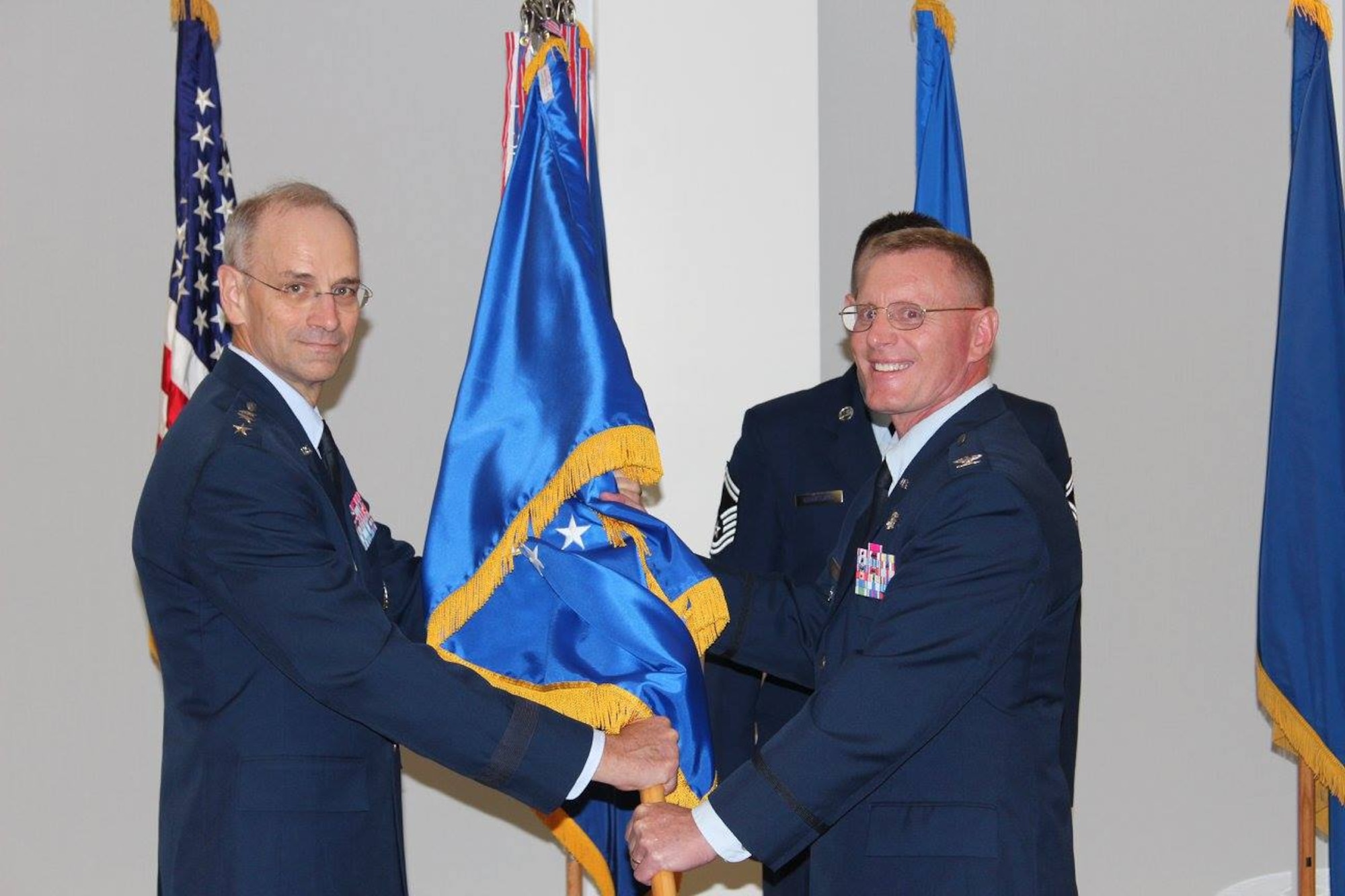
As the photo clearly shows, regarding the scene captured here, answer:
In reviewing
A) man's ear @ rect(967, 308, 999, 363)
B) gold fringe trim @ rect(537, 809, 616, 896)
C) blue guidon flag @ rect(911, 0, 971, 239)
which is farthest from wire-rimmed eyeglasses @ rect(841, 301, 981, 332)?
blue guidon flag @ rect(911, 0, 971, 239)

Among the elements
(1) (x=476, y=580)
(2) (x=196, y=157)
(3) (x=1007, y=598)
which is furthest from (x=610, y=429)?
(2) (x=196, y=157)

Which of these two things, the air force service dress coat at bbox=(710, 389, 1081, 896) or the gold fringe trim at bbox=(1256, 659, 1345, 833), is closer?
the air force service dress coat at bbox=(710, 389, 1081, 896)

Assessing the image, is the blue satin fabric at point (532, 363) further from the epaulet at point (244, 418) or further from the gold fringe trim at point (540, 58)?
the epaulet at point (244, 418)

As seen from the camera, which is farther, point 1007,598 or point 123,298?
point 123,298

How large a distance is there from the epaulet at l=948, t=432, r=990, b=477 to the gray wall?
1.78 metres

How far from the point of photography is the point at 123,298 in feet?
13.5

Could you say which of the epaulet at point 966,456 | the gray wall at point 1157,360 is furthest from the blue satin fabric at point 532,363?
the gray wall at point 1157,360

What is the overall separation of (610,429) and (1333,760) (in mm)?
2231

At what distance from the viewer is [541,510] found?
2.67 meters

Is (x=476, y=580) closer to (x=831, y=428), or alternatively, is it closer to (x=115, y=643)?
(x=831, y=428)

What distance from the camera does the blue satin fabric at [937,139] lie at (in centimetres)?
394

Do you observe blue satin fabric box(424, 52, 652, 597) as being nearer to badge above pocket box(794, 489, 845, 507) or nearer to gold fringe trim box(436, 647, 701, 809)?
gold fringe trim box(436, 647, 701, 809)

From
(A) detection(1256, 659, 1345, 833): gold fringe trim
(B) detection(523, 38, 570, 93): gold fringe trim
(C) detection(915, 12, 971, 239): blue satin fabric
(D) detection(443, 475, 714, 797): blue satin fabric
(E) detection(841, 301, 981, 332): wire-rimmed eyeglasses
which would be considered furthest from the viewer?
(C) detection(915, 12, 971, 239): blue satin fabric

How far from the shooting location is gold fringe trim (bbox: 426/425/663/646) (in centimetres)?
266
